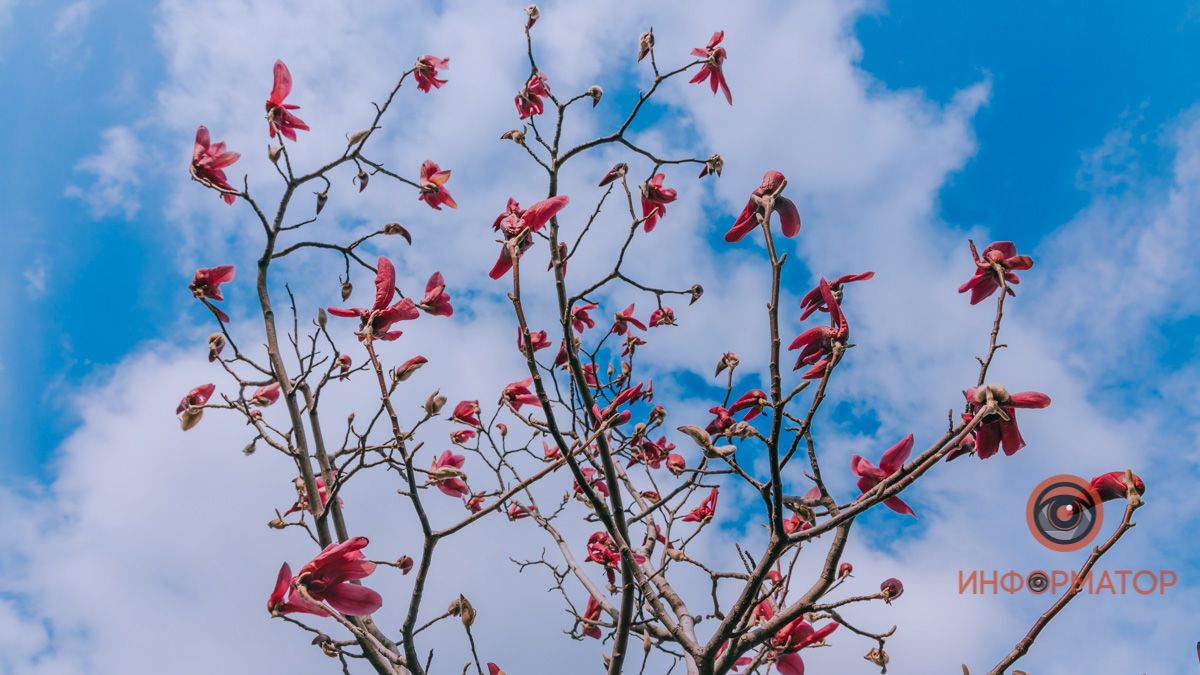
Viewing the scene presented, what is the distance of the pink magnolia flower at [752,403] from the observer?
1861 millimetres

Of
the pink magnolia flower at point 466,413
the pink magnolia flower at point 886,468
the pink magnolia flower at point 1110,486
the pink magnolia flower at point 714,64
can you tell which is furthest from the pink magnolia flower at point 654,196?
the pink magnolia flower at point 1110,486

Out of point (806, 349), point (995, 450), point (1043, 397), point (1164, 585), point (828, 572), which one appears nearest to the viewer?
point (1043, 397)

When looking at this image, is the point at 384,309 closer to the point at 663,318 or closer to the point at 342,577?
the point at 342,577

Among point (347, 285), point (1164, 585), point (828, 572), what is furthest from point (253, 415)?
point (1164, 585)

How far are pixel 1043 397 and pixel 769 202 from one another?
25.1 inches

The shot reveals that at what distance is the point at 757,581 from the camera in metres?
1.75

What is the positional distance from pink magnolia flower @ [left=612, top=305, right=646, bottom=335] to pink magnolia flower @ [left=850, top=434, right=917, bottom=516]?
2.02 meters

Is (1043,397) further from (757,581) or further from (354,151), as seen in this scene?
(354,151)

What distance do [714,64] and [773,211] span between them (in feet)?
5.00

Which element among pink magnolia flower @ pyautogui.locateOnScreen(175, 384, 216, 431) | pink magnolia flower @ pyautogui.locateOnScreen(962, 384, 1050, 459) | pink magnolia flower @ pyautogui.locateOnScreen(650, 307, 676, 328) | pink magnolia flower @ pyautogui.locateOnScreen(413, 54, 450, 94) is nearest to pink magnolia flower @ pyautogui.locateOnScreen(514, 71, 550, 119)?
pink magnolia flower @ pyautogui.locateOnScreen(413, 54, 450, 94)

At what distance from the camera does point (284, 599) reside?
5.10 feet

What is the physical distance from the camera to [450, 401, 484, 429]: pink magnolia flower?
2701 millimetres

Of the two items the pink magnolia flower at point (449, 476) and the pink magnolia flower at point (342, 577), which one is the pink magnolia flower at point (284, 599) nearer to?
the pink magnolia flower at point (342, 577)

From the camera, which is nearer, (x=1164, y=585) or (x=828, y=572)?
(x=828, y=572)
